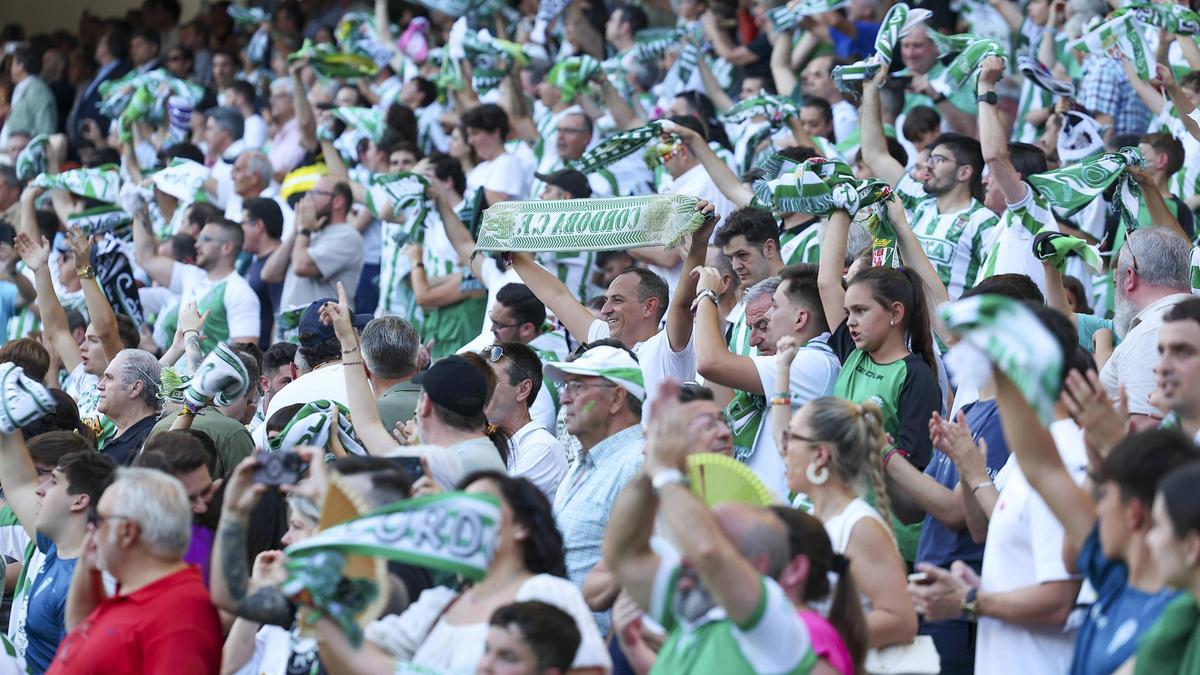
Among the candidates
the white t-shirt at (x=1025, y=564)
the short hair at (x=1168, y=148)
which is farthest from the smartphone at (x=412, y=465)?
the short hair at (x=1168, y=148)

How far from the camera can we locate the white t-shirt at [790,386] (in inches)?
224

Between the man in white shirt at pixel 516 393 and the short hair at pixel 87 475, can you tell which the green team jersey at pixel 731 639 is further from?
the short hair at pixel 87 475

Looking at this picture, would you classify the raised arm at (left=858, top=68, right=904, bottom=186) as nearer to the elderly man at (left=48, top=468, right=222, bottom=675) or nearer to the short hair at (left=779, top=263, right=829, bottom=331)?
the short hair at (left=779, top=263, right=829, bottom=331)

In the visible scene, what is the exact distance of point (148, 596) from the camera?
4.42 m

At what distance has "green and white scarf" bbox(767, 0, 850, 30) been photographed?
1032 cm

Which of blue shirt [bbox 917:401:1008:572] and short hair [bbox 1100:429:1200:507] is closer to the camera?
short hair [bbox 1100:429:1200:507]

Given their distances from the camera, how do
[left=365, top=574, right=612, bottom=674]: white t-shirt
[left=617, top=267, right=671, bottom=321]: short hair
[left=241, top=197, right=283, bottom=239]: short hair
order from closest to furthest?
[left=365, top=574, right=612, bottom=674]: white t-shirt, [left=617, top=267, right=671, bottom=321]: short hair, [left=241, top=197, right=283, bottom=239]: short hair

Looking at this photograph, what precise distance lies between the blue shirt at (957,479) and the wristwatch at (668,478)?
1.72 metres

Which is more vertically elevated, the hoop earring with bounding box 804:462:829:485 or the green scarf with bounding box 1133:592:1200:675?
the green scarf with bounding box 1133:592:1200:675

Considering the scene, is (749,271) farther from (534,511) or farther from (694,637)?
(694,637)

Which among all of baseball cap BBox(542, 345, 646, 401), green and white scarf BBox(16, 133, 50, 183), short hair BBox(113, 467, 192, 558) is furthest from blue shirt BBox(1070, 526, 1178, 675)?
green and white scarf BBox(16, 133, 50, 183)

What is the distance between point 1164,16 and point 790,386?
385 centimetres

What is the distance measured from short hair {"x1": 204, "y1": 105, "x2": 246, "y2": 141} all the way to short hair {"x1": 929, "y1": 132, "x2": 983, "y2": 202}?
713cm

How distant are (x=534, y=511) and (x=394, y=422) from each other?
7.31ft
